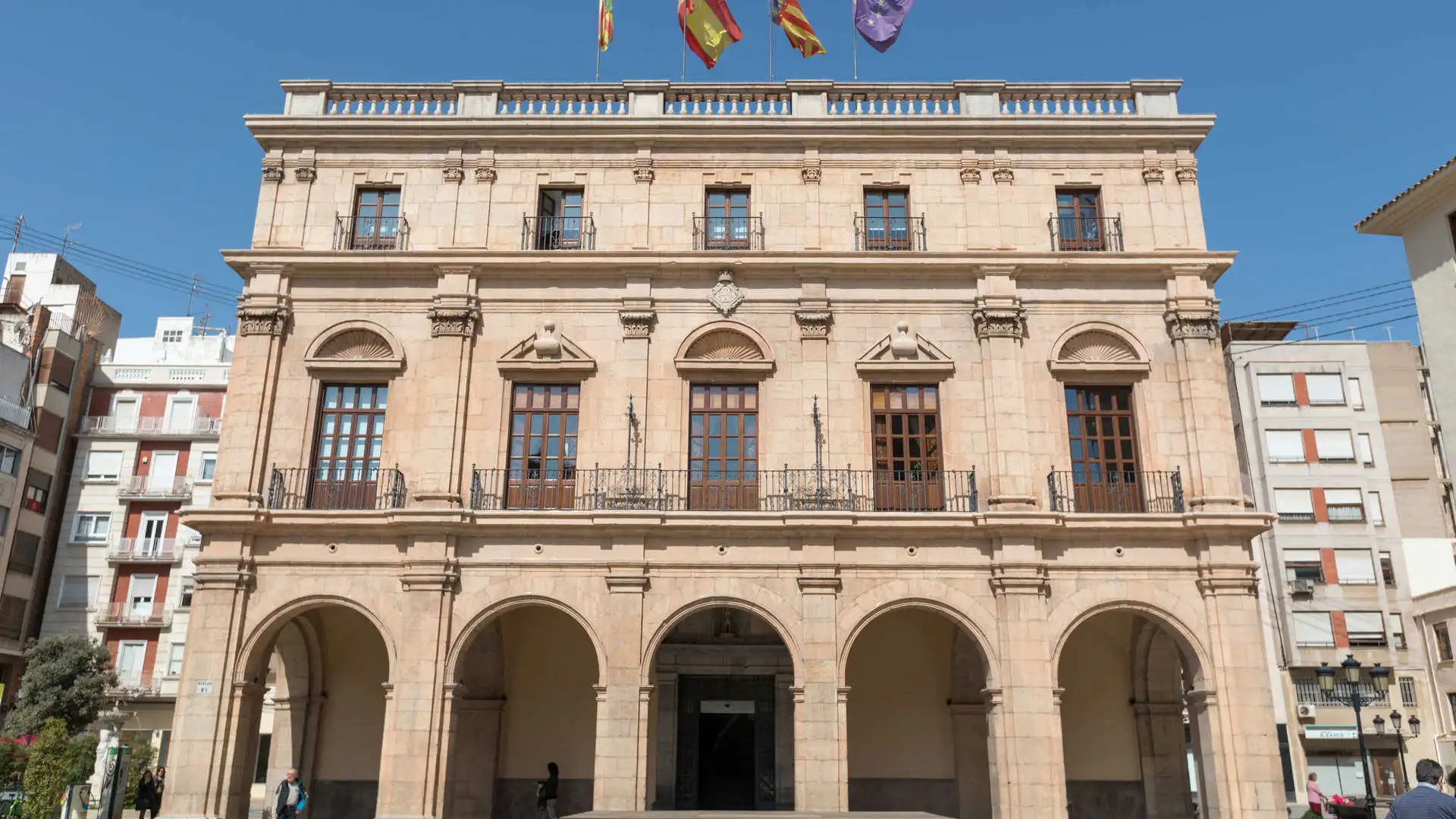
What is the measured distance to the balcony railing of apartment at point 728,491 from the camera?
66.3 feet

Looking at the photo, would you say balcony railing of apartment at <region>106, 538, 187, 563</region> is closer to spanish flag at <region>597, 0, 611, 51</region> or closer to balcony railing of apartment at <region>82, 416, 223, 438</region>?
balcony railing of apartment at <region>82, 416, 223, 438</region>

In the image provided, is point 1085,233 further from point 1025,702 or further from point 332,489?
point 332,489

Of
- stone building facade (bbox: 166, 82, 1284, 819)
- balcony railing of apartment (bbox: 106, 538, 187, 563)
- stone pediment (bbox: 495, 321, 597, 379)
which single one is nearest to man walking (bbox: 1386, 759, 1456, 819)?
stone building facade (bbox: 166, 82, 1284, 819)

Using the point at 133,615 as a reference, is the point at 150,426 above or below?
above

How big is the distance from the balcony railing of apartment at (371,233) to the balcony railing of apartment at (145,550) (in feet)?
72.3

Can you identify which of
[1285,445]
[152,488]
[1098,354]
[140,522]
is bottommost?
[1098,354]

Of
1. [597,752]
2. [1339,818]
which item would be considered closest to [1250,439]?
[1339,818]

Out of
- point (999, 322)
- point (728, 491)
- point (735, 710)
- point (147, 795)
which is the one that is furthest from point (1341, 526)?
point (147, 795)

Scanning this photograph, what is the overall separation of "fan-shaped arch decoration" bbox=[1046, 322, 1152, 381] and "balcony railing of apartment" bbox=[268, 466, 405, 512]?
13380mm

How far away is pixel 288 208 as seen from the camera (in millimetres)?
22391

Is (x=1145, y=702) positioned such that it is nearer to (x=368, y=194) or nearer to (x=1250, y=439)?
(x=368, y=194)

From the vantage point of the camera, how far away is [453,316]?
2138 centimetres

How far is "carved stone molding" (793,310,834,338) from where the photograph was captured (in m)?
21.3

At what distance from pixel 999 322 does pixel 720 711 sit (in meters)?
10.2
